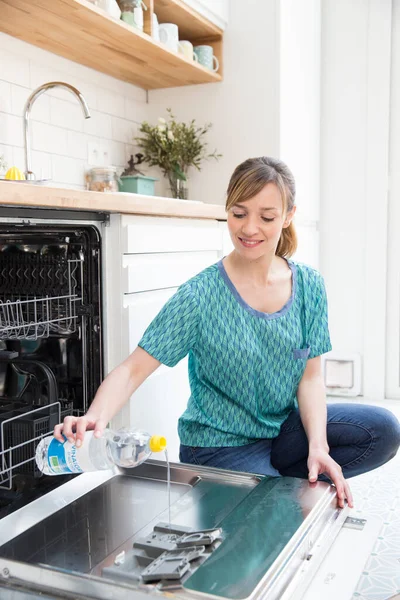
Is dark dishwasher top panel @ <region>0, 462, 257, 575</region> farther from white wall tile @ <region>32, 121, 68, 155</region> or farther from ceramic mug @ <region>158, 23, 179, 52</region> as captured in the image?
ceramic mug @ <region>158, 23, 179, 52</region>

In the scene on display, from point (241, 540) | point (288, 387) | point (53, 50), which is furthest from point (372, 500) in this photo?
point (53, 50)

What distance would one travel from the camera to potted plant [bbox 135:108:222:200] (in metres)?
2.97

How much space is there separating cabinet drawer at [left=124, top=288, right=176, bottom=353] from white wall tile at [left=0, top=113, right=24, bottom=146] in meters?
0.84

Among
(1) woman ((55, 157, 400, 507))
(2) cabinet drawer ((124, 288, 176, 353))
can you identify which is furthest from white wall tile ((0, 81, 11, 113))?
(1) woman ((55, 157, 400, 507))

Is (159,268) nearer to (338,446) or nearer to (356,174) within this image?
(338,446)

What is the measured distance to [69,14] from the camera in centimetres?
216

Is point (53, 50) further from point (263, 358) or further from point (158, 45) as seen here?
point (263, 358)

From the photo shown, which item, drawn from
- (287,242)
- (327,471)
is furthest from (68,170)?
(327,471)

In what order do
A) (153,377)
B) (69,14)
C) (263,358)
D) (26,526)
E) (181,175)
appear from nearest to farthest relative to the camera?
(26,526), (263,358), (153,377), (69,14), (181,175)

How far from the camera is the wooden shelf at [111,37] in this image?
2141 millimetres

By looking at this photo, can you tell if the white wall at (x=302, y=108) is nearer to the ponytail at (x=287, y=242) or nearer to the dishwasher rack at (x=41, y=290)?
the ponytail at (x=287, y=242)

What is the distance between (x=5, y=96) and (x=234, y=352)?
138cm

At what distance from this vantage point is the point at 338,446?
161 cm

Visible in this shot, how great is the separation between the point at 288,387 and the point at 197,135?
1814 millimetres
